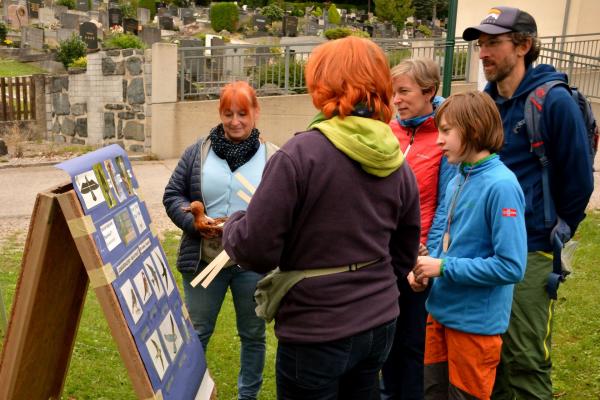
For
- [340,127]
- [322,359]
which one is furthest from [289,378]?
[340,127]

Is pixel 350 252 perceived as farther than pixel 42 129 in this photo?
No

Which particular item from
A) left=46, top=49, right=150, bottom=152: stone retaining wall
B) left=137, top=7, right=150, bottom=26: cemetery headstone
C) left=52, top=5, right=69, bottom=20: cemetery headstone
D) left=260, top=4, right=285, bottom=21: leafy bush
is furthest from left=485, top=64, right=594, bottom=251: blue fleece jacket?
left=260, top=4, right=285, bottom=21: leafy bush

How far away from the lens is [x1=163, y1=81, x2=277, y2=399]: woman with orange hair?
11.0ft

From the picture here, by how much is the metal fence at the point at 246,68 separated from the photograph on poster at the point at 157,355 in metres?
9.22

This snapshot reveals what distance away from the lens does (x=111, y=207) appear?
2604 millimetres

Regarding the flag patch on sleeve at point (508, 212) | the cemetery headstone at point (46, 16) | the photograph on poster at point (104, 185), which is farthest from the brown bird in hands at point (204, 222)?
the cemetery headstone at point (46, 16)

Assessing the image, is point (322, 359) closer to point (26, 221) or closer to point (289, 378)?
point (289, 378)

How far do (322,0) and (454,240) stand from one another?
154 feet

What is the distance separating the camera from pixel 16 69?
19.2m

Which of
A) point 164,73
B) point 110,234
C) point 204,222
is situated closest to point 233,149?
point 204,222

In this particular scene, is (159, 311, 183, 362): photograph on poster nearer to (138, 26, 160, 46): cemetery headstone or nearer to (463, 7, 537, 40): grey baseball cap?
(463, 7, 537, 40): grey baseball cap

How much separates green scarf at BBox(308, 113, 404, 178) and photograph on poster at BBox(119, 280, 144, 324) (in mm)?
912

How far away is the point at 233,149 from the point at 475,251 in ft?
4.12

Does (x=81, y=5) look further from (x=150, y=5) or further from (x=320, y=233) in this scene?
(x=320, y=233)
